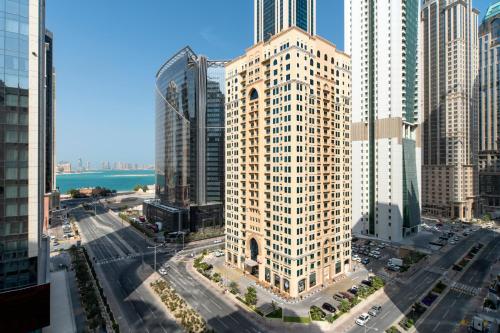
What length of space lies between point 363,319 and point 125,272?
67621 millimetres

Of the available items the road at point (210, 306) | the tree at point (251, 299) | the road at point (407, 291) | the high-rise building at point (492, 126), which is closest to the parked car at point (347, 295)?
the road at point (407, 291)

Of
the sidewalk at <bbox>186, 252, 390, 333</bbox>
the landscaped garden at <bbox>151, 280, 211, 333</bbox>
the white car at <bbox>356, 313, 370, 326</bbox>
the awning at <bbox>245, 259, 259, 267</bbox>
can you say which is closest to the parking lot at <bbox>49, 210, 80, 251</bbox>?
the landscaped garden at <bbox>151, 280, 211, 333</bbox>

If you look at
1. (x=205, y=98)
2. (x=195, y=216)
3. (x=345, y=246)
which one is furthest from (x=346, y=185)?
(x=205, y=98)

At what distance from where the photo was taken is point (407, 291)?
71.0 meters

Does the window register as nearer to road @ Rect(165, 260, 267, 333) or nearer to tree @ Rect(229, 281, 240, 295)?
tree @ Rect(229, 281, 240, 295)

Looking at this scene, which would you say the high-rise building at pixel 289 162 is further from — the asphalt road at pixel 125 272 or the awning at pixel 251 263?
the asphalt road at pixel 125 272

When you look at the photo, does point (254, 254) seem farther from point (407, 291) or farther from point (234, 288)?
point (407, 291)

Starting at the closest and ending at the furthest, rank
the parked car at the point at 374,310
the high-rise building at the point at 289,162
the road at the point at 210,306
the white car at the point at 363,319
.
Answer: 1. the road at the point at 210,306
2. the white car at the point at 363,319
3. the parked car at the point at 374,310
4. the high-rise building at the point at 289,162

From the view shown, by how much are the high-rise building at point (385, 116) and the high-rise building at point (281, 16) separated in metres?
35.8

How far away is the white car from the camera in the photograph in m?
55.8

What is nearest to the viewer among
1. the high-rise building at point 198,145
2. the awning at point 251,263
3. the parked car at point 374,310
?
the parked car at point 374,310

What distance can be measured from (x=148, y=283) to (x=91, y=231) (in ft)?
250

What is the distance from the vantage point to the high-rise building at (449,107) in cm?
15850

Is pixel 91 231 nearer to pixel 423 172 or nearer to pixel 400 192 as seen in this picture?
pixel 400 192
